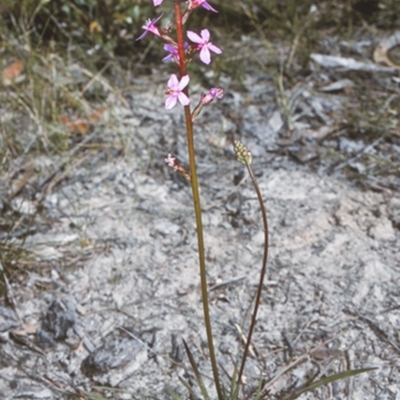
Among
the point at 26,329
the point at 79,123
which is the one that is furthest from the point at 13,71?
the point at 26,329

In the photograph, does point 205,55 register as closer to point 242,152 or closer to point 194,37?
point 194,37

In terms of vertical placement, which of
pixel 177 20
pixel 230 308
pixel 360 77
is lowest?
pixel 230 308

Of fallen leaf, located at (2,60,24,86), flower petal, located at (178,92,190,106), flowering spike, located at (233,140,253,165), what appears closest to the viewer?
flower petal, located at (178,92,190,106)

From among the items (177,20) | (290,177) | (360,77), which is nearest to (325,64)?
(360,77)

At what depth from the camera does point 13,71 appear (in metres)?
3.55

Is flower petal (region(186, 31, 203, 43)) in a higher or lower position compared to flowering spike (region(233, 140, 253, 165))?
higher

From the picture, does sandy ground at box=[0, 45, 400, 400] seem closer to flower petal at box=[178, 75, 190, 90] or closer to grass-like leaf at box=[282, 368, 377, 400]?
grass-like leaf at box=[282, 368, 377, 400]

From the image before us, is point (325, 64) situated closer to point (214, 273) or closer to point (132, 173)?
point (132, 173)

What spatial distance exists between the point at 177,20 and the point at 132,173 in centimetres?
170

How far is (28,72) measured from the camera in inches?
129

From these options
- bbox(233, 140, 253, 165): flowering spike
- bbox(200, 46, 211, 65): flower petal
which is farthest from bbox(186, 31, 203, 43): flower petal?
bbox(233, 140, 253, 165): flowering spike

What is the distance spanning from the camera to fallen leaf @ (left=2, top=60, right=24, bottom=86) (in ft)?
11.5

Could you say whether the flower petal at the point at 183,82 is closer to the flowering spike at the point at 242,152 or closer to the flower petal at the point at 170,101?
the flower petal at the point at 170,101

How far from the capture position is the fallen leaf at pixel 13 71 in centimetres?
351
